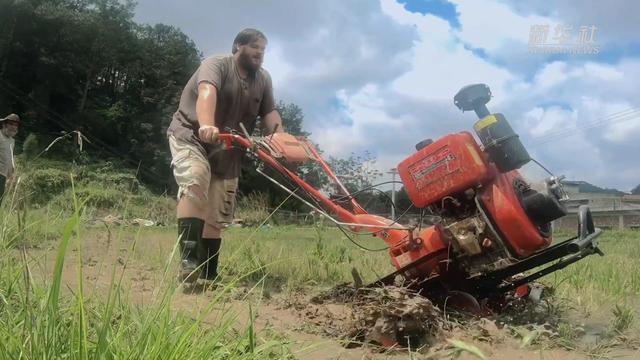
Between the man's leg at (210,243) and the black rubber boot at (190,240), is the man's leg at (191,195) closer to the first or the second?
the black rubber boot at (190,240)

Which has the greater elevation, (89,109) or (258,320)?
(89,109)

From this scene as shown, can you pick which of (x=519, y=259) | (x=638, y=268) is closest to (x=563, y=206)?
(x=519, y=259)

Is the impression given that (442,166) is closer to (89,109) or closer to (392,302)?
(392,302)

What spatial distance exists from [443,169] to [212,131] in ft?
4.28

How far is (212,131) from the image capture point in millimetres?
3293

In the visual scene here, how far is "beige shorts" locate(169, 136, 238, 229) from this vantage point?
355 cm

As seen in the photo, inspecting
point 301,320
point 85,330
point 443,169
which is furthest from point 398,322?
point 85,330

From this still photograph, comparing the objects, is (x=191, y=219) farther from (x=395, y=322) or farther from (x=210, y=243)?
(x=395, y=322)

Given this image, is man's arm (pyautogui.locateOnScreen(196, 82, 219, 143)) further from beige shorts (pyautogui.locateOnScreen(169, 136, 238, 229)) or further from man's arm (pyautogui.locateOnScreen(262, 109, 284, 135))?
man's arm (pyautogui.locateOnScreen(262, 109, 284, 135))

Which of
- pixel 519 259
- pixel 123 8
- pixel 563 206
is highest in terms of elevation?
pixel 123 8

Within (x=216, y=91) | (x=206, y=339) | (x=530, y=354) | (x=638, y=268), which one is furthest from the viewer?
(x=638, y=268)

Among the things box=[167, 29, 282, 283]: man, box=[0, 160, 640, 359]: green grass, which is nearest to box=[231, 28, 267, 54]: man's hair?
box=[167, 29, 282, 283]: man

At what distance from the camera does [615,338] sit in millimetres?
2488

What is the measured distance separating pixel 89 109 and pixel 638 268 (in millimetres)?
46099
